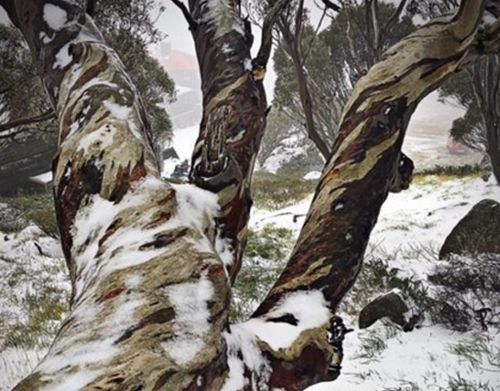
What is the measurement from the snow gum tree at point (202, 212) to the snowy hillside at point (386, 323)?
1269mm

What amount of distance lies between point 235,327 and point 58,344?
31 cm

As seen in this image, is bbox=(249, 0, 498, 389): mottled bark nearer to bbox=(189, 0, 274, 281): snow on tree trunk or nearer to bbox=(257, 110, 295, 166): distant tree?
bbox=(189, 0, 274, 281): snow on tree trunk

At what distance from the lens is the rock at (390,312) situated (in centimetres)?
261

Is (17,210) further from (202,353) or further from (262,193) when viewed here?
(202,353)

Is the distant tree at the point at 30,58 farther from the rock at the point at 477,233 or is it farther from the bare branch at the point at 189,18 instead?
the rock at the point at 477,233

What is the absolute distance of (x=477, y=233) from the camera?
173 inches

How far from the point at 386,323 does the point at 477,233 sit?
2.43 meters

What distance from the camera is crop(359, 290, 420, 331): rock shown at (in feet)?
8.55

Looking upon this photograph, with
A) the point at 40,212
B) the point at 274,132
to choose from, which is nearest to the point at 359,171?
the point at 40,212

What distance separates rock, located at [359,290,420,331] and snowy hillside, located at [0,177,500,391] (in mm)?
61

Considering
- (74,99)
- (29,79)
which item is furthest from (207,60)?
(29,79)

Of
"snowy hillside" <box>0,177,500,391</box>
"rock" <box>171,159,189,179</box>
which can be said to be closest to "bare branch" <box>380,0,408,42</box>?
"snowy hillside" <box>0,177,500,391</box>

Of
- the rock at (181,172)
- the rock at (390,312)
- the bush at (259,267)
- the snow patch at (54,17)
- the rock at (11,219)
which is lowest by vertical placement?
the rock at (181,172)

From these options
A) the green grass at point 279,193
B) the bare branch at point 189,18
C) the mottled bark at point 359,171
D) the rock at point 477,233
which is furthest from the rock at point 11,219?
the mottled bark at point 359,171
